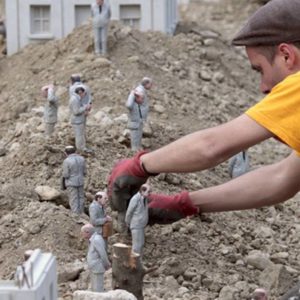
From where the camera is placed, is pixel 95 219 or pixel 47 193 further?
pixel 47 193

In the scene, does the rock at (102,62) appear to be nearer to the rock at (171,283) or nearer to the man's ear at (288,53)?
the rock at (171,283)

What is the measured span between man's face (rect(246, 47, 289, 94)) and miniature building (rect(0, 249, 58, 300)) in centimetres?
168

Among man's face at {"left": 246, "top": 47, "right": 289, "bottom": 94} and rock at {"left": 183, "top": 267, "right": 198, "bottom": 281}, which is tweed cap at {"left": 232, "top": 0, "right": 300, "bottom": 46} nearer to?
man's face at {"left": 246, "top": 47, "right": 289, "bottom": 94}

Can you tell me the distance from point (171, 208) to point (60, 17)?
13.9 m

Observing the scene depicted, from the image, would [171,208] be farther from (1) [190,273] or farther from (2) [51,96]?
(2) [51,96]

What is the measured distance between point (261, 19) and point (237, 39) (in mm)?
195

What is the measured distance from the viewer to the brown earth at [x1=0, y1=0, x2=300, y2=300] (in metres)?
11.6

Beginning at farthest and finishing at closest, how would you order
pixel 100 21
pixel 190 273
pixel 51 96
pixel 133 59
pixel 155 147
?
pixel 133 59
pixel 100 21
pixel 155 147
pixel 51 96
pixel 190 273

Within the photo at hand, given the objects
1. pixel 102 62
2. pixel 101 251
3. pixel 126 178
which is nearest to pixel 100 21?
pixel 102 62

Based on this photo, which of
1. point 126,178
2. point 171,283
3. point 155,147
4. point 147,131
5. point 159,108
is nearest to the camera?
point 126,178

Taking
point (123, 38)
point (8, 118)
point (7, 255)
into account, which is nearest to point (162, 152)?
point (7, 255)

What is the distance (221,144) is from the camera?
762cm

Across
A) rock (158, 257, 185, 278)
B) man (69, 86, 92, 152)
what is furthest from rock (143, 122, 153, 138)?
rock (158, 257, 185, 278)

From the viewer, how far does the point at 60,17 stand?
22484 millimetres
